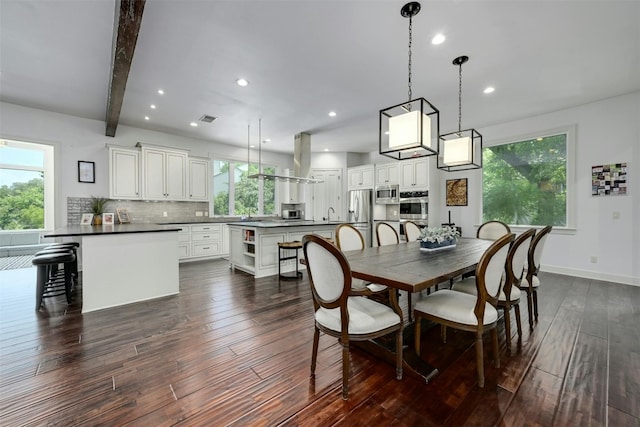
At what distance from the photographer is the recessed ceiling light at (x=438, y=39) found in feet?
8.16

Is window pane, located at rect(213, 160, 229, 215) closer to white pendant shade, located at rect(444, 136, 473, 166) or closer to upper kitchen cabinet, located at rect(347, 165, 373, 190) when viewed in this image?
upper kitchen cabinet, located at rect(347, 165, 373, 190)

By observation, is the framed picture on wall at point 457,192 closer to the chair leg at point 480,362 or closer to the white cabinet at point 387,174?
the white cabinet at point 387,174

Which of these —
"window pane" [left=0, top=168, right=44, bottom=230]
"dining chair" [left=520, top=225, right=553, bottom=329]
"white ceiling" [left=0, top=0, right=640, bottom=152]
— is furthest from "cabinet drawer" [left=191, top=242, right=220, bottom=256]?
"dining chair" [left=520, top=225, right=553, bottom=329]

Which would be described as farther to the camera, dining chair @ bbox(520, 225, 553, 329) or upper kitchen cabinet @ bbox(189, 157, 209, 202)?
upper kitchen cabinet @ bbox(189, 157, 209, 202)

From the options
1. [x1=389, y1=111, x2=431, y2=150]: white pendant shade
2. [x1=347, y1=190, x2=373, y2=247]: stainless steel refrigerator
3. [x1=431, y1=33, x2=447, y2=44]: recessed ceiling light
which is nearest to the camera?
[x1=389, y1=111, x2=431, y2=150]: white pendant shade

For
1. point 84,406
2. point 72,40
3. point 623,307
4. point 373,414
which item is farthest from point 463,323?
point 72,40

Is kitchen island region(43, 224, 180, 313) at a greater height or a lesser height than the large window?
lesser

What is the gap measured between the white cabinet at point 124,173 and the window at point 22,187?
1.66 m

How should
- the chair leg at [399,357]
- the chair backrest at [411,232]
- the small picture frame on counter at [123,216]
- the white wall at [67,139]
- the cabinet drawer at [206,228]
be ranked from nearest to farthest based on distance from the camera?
the chair leg at [399,357] < the chair backrest at [411,232] < the white wall at [67,139] < the small picture frame on counter at [123,216] < the cabinet drawer at [206,228]

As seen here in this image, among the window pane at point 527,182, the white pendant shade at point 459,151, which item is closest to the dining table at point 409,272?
the white pendant shade at point 459,151

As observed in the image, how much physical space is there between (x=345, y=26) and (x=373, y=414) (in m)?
2.98

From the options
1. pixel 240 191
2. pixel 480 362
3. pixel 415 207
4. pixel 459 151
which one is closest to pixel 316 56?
pixel 459 151

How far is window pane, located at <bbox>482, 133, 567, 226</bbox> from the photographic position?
4.54 metres

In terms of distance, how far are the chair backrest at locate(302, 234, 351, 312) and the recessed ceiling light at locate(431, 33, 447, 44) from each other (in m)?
2.38
